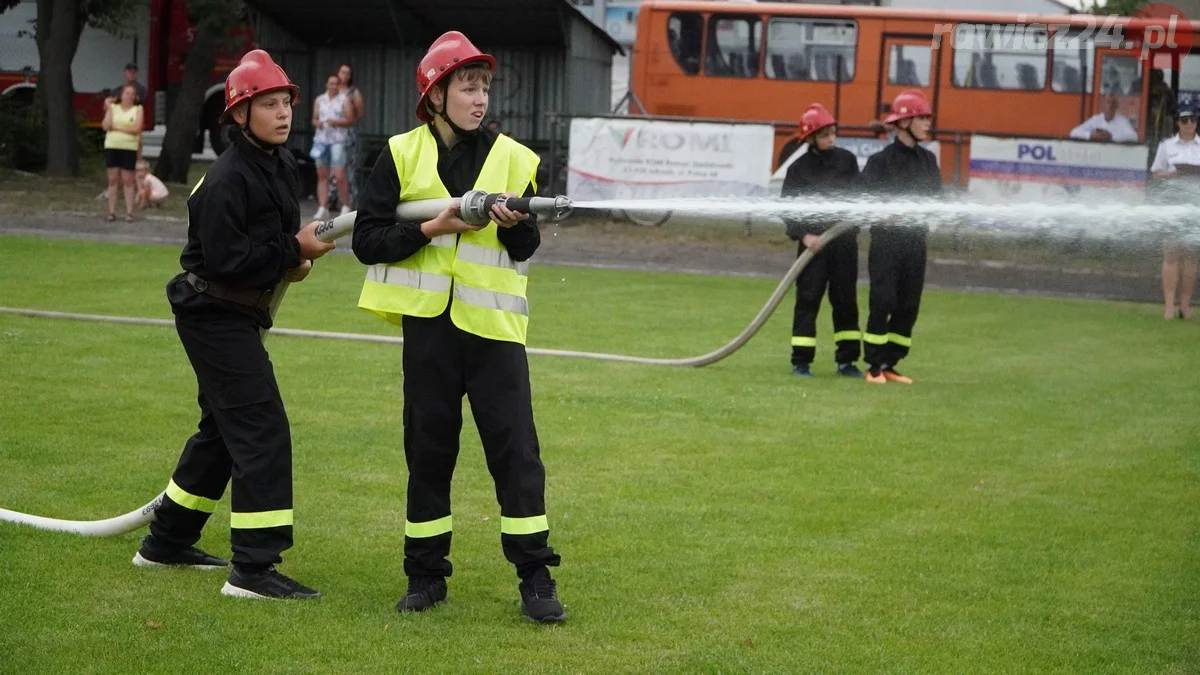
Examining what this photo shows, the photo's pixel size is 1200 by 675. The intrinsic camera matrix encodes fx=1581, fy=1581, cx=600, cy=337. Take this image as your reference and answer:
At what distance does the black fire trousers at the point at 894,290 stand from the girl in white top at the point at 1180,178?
13.7 ft

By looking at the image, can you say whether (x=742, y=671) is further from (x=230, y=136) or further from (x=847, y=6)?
(x=847, y=6)

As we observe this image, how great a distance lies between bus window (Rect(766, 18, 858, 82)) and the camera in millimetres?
24109

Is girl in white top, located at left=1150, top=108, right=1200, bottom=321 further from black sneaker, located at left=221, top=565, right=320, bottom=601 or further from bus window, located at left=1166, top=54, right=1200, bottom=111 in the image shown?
black sneaker, located at left=221, top=565, right=320, bottom=601

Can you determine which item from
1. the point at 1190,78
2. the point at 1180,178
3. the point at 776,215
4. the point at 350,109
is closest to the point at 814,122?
the point at 776,215

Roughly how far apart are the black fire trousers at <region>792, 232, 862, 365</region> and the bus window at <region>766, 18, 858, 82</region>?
13574 mm

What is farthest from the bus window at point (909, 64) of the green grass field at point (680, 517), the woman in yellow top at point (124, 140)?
the green grass field at point (680, 517)

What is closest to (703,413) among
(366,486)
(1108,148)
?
(366,486)

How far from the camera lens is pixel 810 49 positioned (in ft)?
79.8

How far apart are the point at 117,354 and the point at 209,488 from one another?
16.6 feet

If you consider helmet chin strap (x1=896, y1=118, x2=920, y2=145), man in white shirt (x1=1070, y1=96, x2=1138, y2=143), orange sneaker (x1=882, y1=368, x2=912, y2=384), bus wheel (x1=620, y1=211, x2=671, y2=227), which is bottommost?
orange sneaker (x1=882, y1=368, x2=912, y2=384)

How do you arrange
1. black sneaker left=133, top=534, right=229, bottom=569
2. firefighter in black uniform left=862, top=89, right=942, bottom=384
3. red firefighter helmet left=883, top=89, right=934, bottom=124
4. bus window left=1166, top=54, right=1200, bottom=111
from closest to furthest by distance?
black sneaker left=133, top=534, right=229, bottom=569 → red firefighter helmet left=883, top=89, right=934, bottom=124 → firefighter in black uniform left=862, top=89, right=942, bottom=384 → bus window left=1166, top=54, right=1200, bottom=111

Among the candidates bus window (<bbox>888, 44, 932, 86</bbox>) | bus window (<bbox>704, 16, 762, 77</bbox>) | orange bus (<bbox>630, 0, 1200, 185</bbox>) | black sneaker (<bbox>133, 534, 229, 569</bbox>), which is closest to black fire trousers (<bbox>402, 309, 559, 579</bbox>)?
black sneaker (<bbox>133, 534, 229, 569</bbox>)

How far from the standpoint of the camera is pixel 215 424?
555cm

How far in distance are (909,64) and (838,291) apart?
45.2 feet
